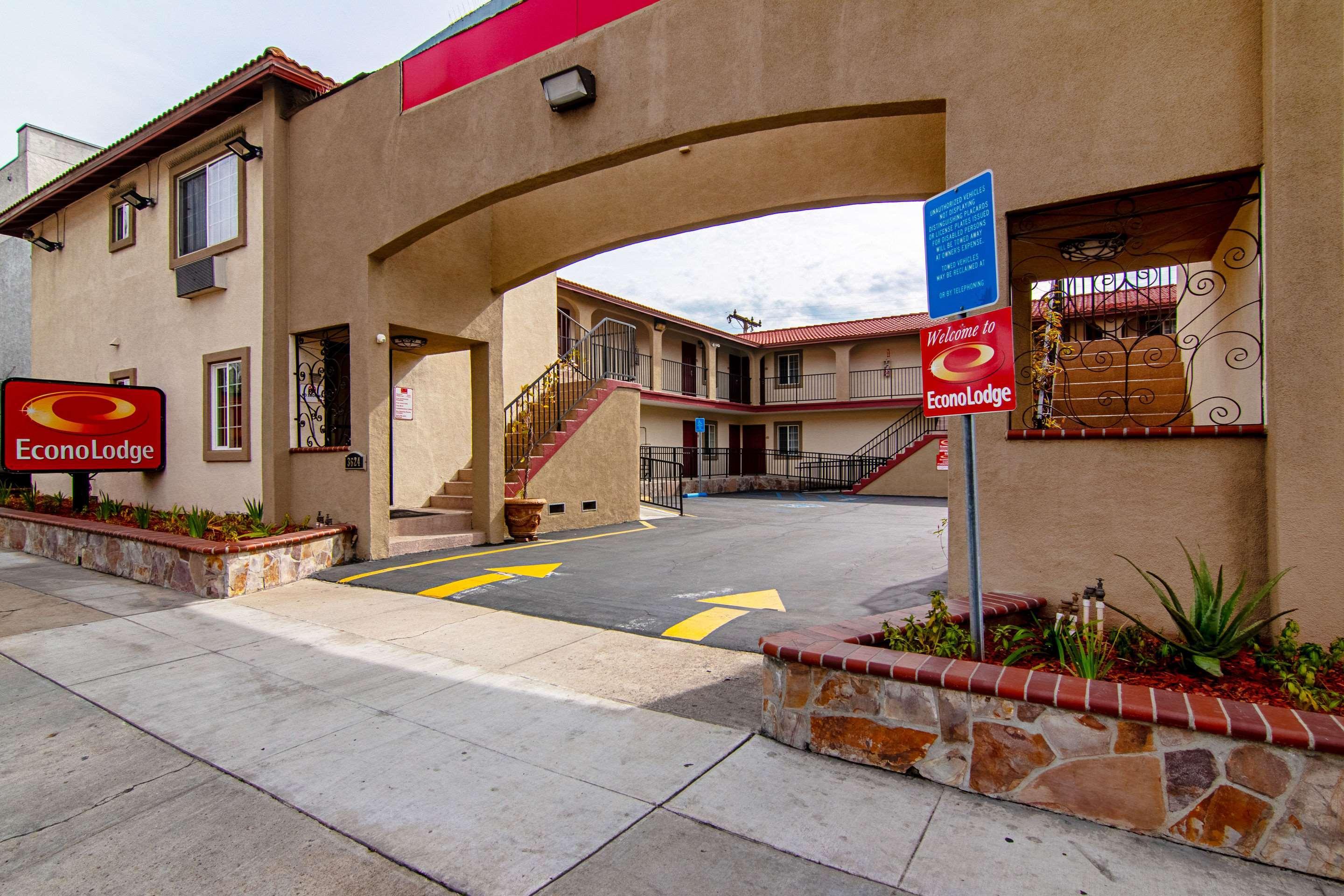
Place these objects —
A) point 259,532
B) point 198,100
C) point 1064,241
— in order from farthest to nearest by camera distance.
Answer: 1. point 198,100
2. point 259,532
3. point 1064,241

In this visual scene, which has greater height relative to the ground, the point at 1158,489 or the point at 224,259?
the point at 224,259

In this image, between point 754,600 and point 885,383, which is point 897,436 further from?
point 754,600

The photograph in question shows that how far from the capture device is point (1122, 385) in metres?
9.41

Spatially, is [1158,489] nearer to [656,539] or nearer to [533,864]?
[533,864]

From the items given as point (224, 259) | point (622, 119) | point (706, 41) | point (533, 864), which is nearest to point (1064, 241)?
point (706, 41)

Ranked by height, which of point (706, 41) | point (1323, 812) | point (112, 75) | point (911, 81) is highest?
point (112, 75)

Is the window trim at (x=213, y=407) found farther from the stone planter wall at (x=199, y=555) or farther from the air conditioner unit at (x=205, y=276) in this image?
the stone planter wall at (x=199, y=555)

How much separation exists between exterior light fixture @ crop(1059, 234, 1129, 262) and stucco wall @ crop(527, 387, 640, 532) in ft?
27.4

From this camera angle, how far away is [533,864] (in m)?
2.59

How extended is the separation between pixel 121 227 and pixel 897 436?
→ 22.9m

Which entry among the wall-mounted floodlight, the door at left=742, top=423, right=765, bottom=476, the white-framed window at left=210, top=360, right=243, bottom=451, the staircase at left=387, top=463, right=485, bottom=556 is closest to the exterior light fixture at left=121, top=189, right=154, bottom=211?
the white-framed window at left=210, top=360, right=243, bottom=451

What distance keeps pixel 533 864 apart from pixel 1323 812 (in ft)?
9.44

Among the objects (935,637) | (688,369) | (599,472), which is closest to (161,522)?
(599,472)

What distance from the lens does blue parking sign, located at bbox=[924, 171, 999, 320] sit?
10.9 ft
